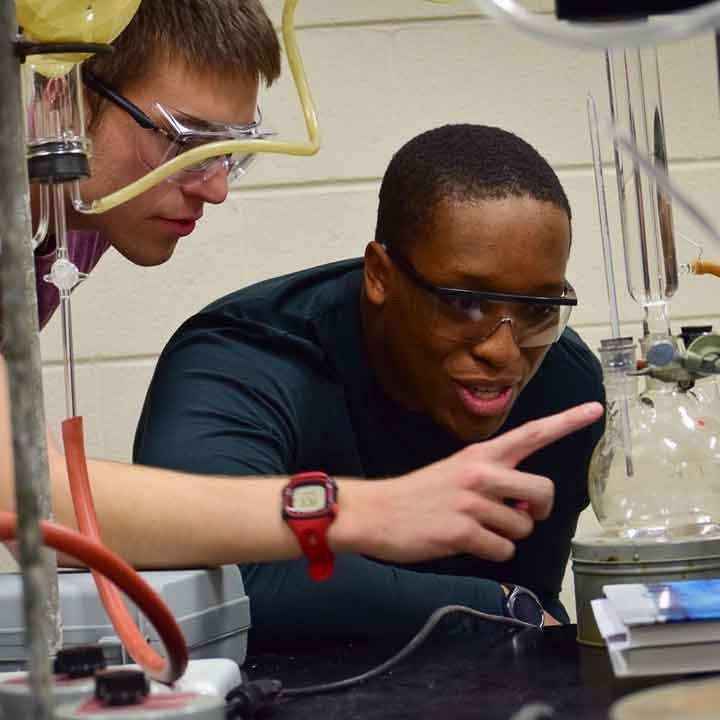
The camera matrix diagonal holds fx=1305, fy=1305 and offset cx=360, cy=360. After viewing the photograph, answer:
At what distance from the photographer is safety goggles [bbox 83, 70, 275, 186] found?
5.30 feet

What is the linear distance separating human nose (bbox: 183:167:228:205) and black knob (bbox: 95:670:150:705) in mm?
1015

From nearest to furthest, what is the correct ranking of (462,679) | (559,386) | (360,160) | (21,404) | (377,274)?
(21,404), (462,679), (377,274), (559,386), (360,160)

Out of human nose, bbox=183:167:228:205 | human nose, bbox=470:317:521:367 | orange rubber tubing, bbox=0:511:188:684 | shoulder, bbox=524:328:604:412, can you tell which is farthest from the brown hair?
orange rubber tubing, bbox=0:511:188:684

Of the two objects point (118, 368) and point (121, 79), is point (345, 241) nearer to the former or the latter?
point (118, 368)

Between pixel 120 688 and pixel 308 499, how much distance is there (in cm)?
45

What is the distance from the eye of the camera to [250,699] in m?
0.90

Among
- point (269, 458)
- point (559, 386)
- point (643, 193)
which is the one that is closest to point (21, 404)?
point (643, 193)

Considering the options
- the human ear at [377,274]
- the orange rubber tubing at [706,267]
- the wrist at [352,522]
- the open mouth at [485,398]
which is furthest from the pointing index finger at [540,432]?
the human ear at [377,274]

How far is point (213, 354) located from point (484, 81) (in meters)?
1.24

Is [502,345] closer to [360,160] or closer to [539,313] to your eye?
[539,313]

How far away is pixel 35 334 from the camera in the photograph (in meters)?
0.92

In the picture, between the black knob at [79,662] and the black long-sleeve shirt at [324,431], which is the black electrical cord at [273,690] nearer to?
the black knob at [79,662]

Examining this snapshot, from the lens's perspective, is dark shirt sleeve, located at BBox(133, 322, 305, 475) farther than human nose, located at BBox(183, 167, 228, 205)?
No

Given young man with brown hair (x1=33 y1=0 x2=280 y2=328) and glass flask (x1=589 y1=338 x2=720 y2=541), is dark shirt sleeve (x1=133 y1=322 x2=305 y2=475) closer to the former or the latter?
young man with brown hair (x1=33 y1=0 x2=280 y2=328)
